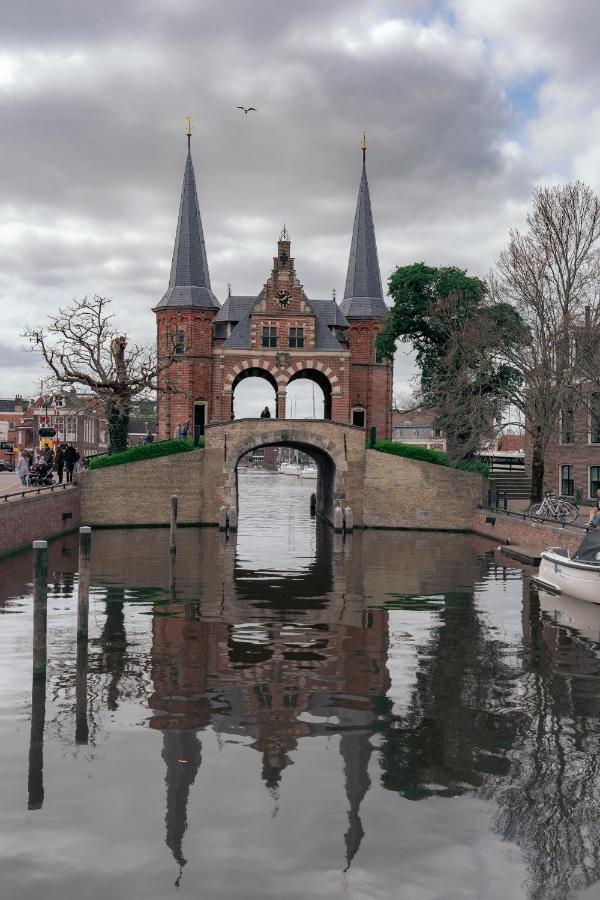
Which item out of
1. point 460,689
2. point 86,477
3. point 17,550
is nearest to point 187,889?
point 460,689

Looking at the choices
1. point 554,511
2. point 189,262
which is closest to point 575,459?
point 554,511

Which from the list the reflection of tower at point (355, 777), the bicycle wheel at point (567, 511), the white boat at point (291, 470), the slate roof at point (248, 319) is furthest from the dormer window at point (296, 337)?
the white boat at point (291, 470)

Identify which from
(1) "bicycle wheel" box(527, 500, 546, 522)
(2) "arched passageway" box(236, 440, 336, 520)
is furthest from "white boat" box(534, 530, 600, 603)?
(2) "arched passageway" box(236, 440, 336, 520)

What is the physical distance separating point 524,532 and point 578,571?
11901 millimetres

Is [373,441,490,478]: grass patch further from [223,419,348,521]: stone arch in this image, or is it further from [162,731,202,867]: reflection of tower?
[162,731,202,867]: reflection of tower

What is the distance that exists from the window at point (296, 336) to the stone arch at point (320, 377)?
56.8 inches

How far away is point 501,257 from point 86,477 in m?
Result: 23.9

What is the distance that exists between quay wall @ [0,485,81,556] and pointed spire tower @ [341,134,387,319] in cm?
2758

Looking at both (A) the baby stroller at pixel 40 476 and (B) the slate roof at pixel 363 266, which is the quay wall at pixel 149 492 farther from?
(B) the slate roof at pixel 363 266

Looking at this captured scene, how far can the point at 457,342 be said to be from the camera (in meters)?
46.1

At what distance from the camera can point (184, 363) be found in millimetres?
58719

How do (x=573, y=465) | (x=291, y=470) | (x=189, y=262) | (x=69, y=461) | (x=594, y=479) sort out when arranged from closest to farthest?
1. (x=69, y=461)
2. (x=594, y=479)
3. (x=573, y=465)
4. (x=189, y=262)
5. (x=291, y=470)

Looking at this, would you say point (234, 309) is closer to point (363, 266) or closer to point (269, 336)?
point (269, 336)

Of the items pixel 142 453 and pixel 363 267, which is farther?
pixel 363 267
